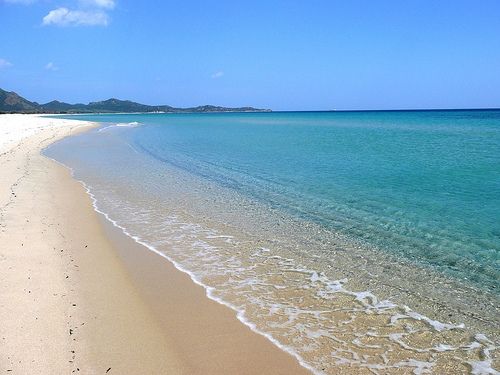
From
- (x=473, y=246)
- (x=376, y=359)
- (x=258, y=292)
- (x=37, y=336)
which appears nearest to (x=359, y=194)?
(x=473, y=246)

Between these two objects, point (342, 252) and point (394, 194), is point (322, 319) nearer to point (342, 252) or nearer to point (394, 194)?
point (342, 252)

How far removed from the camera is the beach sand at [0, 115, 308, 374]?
4.81m

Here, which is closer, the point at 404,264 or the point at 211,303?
the point at 211,303

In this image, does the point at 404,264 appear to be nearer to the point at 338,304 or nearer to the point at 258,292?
the point at 338,304

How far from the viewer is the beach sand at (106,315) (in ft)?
15.8

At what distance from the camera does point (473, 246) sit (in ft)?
30.4

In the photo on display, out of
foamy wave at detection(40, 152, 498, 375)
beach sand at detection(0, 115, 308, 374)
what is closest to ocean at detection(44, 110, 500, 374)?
foamy wave at detection(40, 152, 498, 375)

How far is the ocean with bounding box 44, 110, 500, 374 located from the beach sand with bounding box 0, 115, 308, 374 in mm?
444

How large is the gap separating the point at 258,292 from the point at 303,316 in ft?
3.50

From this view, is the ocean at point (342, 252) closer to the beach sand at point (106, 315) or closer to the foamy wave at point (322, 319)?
the foamy wave at point (322, 319)

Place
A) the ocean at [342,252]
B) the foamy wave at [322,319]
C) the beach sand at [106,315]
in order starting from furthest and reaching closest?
the ocean at [342,252] → the foamy wave at [322,319] → the beach sand at [106,315]

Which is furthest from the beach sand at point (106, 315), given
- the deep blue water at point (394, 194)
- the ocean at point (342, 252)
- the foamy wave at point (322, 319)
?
the deep blue water at point (394, 194)

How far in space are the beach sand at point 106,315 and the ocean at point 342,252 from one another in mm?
444

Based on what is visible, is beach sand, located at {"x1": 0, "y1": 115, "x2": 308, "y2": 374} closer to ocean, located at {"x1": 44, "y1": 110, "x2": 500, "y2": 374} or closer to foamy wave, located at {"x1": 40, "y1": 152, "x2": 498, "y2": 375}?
foamy wave, located at {"x1": 40, "y1": 152, "x2": 498, "y2": 375}
